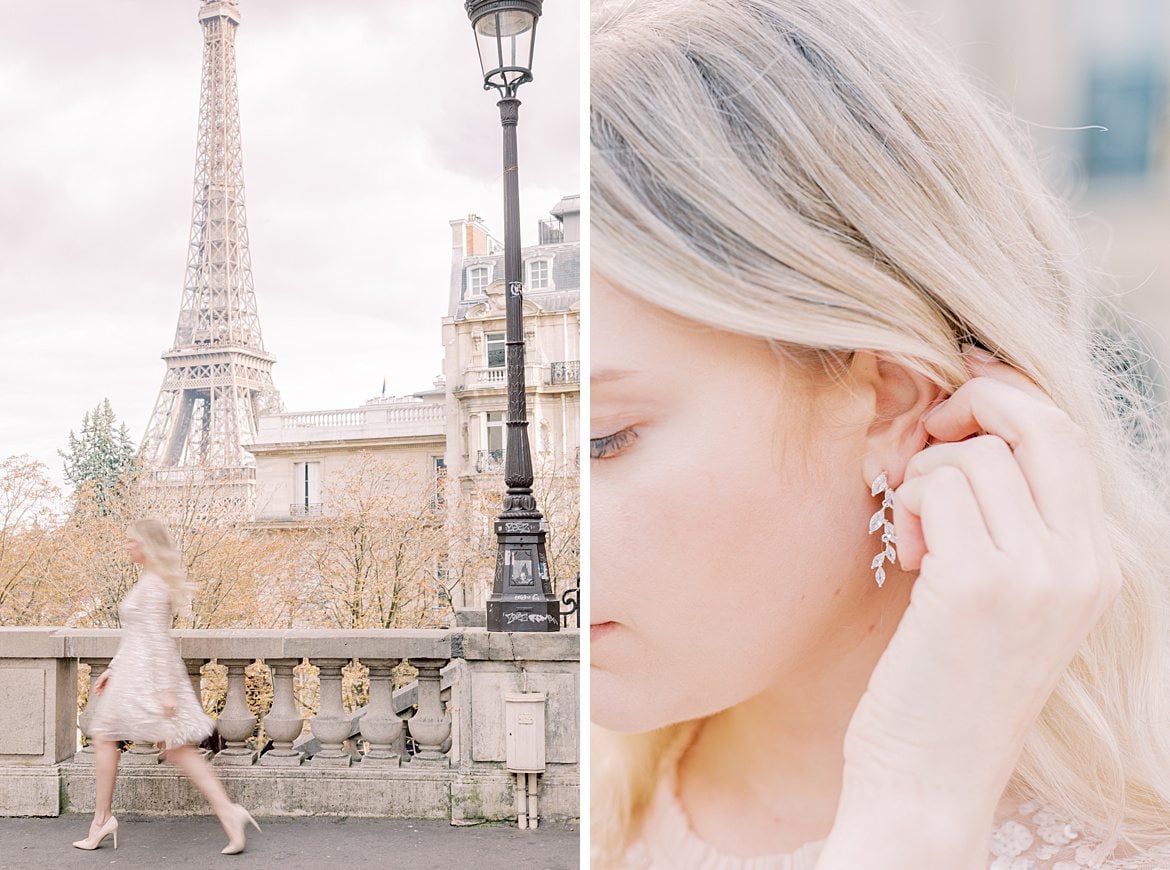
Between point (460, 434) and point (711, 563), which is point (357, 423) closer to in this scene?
point (460, 434)

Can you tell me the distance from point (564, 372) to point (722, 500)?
7.34 m

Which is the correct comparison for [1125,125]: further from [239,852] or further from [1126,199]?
[239,852]

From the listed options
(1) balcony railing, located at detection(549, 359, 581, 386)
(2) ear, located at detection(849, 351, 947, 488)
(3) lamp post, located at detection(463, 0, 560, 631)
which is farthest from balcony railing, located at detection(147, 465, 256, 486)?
(2) ear, located at detection(849, 351, 947, 488)

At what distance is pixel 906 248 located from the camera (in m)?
1.41

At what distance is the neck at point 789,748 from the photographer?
1480mm

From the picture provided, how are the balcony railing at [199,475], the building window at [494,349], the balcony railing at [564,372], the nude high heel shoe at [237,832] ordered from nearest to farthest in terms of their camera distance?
the nude high heel shoe at [237,832], the balcony railing at [564,372], the balcony railing at [199,475], the building window at [494,349]

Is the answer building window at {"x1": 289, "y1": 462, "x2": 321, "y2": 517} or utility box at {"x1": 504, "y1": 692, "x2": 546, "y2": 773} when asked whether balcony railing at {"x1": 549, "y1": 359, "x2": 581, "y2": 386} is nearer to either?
building window at {"x1": 289, "y1": 462, "x2": 321, "y2": 517}

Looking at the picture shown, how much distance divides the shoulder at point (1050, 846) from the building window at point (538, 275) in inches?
350

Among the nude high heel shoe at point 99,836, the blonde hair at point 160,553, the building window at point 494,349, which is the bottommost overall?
the nude high heel shoe at point 99,836

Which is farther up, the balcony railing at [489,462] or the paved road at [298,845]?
the balcony railing at [489,462]

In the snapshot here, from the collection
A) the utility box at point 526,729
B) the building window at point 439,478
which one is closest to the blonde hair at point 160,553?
the utility box at point 526,729

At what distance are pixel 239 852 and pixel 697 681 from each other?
2721 mm

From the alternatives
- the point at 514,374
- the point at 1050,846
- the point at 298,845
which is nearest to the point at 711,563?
the point at 1050,846

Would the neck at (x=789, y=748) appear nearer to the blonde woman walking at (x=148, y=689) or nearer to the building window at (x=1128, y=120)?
the building window at (x=1128, y=120)
